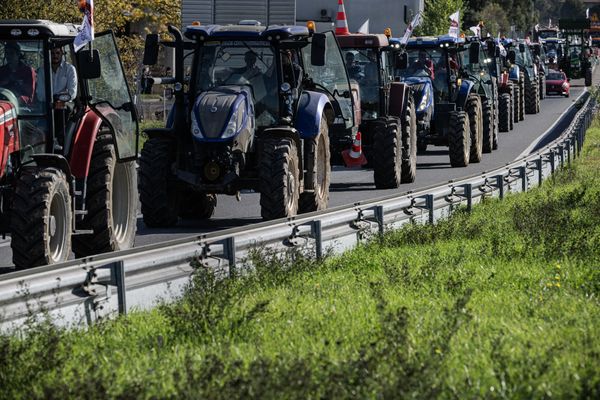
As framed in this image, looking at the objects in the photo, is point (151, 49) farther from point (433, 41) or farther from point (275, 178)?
point (433, 41)

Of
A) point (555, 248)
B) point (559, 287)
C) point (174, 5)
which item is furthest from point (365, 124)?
point (174, 5)

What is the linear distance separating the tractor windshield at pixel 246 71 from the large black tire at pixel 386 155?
246 inches

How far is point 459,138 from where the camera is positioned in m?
30.1

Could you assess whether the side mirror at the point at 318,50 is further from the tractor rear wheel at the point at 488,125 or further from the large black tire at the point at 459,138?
the tractor rear wheel at the point at 488,125

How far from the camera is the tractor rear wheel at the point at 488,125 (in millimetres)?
34312

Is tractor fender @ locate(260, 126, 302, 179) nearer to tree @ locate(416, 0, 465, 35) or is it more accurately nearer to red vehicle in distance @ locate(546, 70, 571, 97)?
tree @ locate(416, 0, 465, 35)

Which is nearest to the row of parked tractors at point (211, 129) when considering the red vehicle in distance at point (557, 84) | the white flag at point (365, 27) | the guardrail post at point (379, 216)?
the guardrail post at point (379, 216)

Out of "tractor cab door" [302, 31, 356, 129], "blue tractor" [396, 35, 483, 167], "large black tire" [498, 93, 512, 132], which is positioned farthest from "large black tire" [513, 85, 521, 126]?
"tractor cab door" [302, 31, 356, 129]

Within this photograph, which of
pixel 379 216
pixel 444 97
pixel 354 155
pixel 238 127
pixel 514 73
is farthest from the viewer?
pixel 514 73

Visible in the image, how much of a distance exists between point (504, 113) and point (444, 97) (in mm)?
13204

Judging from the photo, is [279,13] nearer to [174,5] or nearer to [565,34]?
[174,5]

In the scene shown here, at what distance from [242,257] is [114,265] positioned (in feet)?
7.07

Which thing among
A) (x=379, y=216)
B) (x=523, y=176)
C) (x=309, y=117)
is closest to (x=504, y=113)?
(x=523, y=176)

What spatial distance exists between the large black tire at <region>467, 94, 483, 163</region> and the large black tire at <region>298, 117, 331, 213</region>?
12.2m
